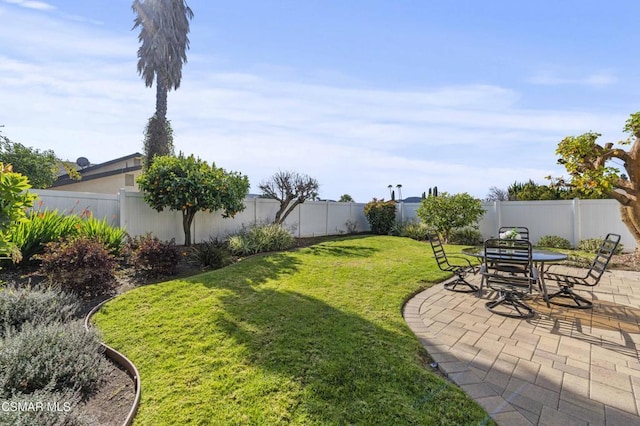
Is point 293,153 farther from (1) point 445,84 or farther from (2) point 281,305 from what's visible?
(2) point 281,305

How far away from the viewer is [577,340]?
3.38 m

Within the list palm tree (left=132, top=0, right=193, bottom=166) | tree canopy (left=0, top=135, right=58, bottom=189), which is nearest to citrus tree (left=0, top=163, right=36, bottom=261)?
palm tree (left=132, top=0, right=193, bottom=166)

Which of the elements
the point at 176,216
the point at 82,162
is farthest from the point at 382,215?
the point at 82,162

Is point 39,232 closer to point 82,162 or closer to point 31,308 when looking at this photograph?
point 31,308

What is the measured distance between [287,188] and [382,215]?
556 cm

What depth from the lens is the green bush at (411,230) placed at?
12523 millimetres

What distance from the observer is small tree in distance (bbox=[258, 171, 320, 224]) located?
10.8 meters

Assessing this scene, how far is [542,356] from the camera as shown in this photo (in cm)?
301

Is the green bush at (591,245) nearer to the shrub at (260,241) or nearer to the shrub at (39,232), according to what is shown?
the shrub at (260,241)

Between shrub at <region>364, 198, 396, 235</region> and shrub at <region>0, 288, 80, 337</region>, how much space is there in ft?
39.5

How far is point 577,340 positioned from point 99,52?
32.1ft

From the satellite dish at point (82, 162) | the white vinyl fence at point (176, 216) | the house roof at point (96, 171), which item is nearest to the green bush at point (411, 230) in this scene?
the white vinyl fence at point (176, 216)

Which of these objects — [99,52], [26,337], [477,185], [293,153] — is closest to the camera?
[26,337]

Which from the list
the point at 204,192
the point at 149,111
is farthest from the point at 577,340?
the point at 149,111
